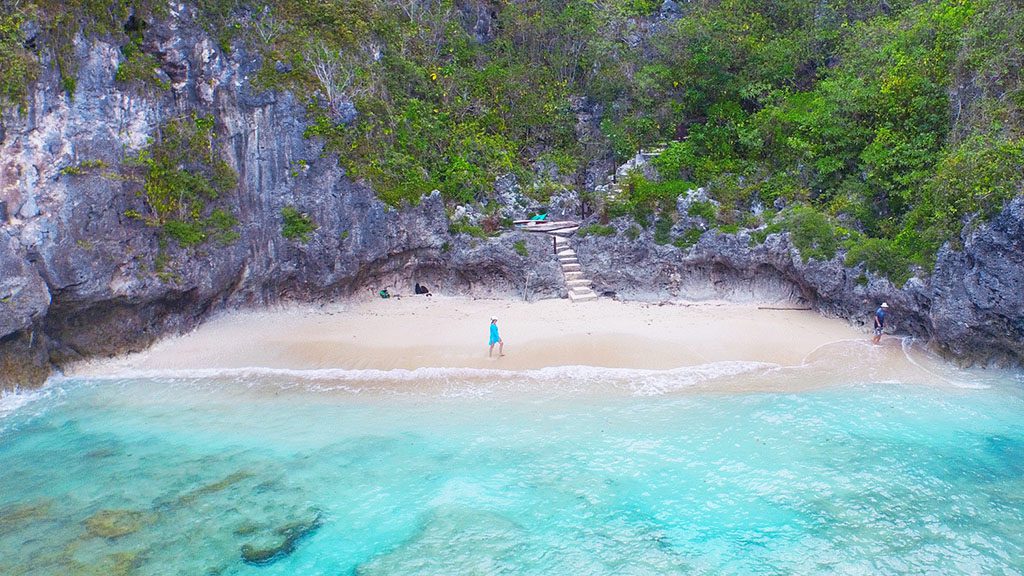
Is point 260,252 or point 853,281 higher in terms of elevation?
point 260,252

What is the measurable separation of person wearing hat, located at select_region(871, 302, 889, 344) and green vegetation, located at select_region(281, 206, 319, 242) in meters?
15.9

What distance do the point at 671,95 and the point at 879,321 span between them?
12236mm

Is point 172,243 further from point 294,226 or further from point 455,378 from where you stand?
point 455,378

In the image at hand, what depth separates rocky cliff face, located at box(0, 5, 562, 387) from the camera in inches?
572

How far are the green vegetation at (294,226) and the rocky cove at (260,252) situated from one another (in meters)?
0.18

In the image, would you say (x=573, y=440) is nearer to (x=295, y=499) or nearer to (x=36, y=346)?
(x=295, y=499)

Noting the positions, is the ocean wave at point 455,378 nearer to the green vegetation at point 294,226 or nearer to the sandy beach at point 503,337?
the sandy beach at point 503,337

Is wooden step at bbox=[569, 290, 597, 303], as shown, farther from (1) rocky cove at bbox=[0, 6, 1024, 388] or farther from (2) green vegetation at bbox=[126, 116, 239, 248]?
(2) green vegetation at bbox=[126, 116, 239, 248]

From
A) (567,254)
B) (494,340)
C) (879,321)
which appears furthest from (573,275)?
(879,321)

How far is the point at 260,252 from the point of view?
61.3ft

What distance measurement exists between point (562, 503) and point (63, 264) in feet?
41.7

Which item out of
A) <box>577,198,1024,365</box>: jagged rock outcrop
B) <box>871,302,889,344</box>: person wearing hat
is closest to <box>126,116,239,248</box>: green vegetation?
<box>577,198,1024,365</box>: jagged rock outcrop

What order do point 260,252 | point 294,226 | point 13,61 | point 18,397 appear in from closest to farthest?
point 13,61 < point 18,397 < point 260,252 < point 294,226

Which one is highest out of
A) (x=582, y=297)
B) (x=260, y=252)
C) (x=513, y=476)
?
(x=260, y=252)
